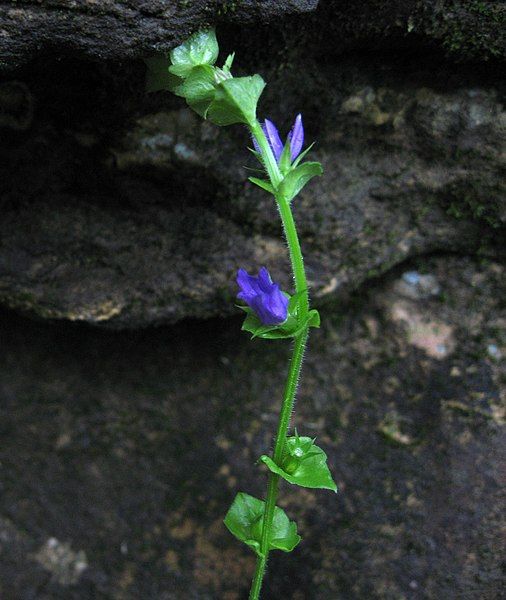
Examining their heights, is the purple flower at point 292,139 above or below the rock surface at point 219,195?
above

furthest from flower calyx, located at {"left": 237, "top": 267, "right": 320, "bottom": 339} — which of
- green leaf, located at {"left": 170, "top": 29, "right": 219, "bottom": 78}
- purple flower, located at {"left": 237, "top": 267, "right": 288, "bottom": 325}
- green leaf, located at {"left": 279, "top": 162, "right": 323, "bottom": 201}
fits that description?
green leaf, located at {"left": 170, "top": 29, "right": 219, "bottom": 78}

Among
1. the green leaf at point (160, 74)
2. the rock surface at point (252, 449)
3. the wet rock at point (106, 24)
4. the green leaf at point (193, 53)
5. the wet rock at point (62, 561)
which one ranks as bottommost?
the wet rock at point (62, 561)

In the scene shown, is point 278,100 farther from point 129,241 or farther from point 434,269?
point 434,269

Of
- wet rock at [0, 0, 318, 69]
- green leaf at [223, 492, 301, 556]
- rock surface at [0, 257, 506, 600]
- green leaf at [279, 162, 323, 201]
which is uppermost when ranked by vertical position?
wet rock at [0, 0, 318, 69]

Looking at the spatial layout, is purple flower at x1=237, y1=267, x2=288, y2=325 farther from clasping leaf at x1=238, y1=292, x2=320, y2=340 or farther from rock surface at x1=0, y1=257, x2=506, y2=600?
rock surface at x1=0, y1=257, x2=506, y2=600

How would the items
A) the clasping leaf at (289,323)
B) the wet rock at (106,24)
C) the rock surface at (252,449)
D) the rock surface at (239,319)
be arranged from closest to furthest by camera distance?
1. the wet rock at (106,24)
2. the clasping leaf at (289,323)
3. the rock surface at (239,319)
4. the rock surface at (252,449)

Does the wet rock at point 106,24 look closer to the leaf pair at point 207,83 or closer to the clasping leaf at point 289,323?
the leaf pair at point 207,83

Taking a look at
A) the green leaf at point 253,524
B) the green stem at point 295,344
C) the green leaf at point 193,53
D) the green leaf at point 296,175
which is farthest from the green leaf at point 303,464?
the green leaf at point 193,53
